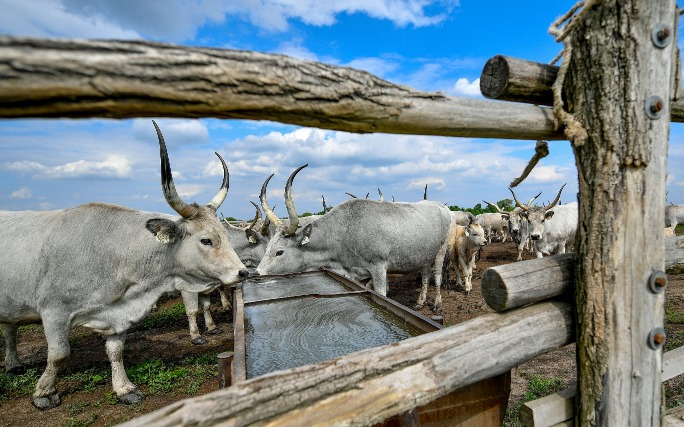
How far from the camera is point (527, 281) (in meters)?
1.78

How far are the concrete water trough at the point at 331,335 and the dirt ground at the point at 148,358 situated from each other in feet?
6.00

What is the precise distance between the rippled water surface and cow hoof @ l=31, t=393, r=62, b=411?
262 cm

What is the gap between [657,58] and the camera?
169 centimetres

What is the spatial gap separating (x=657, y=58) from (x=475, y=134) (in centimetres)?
87

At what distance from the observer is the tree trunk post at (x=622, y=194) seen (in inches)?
66.0

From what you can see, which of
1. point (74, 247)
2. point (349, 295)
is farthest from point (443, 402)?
point (74, 247)

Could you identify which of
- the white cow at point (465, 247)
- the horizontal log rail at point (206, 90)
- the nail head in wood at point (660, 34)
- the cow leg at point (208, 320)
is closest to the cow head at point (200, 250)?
the cow leg at point (208, 320)

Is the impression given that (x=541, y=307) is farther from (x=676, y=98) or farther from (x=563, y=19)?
(x=563, y=19)

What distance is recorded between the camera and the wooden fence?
1.04 m

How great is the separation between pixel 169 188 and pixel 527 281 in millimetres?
3757

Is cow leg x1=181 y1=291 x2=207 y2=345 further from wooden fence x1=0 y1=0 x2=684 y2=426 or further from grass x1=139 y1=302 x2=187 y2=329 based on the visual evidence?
wooden fence x1=0 y1=0 x2=684 y2=426


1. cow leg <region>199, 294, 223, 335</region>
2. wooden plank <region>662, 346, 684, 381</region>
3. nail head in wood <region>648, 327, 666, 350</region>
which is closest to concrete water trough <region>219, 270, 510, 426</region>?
nail head in wood <region>648, 327, 666, 350</region>

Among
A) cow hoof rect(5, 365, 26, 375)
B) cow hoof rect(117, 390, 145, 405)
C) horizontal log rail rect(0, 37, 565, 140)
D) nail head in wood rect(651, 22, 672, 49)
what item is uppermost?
nail head in wood rect(651, 22, 672, 49)

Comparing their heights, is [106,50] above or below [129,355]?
above
